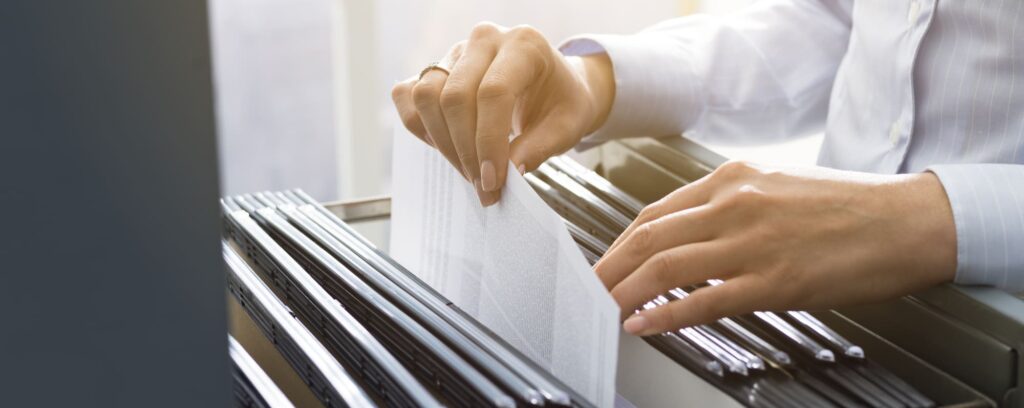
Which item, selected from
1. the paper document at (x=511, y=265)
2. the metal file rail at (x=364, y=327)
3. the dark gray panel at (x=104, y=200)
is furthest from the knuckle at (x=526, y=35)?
the dark gray panel at (x=104, y=200)

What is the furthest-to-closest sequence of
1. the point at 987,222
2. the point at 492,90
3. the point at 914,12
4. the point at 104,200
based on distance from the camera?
1. the point at 914,12
2. the point at 492,90
3. the point at 987,222
4. the point at 104,200

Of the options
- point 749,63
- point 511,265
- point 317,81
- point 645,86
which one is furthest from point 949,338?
point 317,81

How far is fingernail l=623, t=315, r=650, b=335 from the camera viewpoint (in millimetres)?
510

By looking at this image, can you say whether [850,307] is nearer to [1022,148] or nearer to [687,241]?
[687,241]

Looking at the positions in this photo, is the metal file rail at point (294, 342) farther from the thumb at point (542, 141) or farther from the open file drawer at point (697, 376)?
the thumb at point (542, 141)

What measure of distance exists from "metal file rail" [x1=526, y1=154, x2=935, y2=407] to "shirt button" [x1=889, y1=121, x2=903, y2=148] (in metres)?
0.40

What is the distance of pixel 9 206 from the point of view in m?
0.30

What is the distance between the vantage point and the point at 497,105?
2.26ft

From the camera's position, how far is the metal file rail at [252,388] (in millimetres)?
478

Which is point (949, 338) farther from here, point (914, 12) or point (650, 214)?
point (914, 12)

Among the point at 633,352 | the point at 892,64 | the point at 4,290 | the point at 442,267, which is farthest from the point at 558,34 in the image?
the point at 4,290

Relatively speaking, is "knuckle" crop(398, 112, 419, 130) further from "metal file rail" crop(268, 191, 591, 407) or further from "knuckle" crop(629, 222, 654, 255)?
"knuckle" crop(629, 222, 654, 255)

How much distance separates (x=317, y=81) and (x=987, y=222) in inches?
115

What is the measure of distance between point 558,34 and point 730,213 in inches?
64.5
